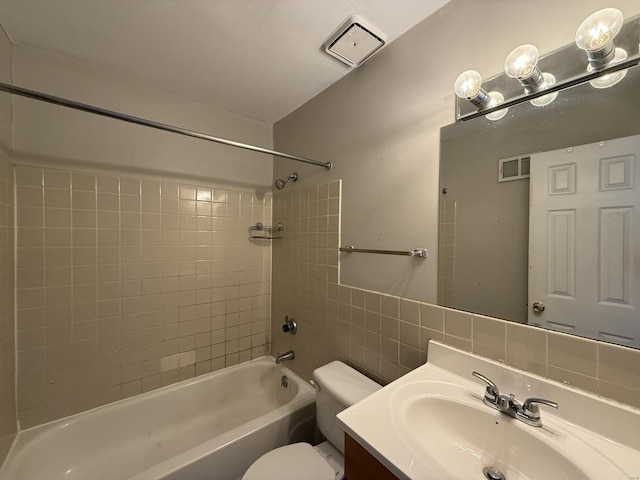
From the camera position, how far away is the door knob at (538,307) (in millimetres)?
807

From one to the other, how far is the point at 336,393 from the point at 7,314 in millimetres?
1580

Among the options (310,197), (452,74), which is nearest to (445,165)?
(452,74)

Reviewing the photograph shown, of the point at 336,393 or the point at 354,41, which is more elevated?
the point at 354,41

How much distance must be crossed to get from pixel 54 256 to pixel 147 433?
1.18 metres

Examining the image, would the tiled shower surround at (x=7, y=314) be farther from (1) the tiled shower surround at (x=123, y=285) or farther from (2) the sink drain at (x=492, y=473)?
(2) the sink drain at (x=492, y=473)

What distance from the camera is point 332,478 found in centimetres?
103

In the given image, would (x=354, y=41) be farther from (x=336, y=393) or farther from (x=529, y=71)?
(x=336, y=393)

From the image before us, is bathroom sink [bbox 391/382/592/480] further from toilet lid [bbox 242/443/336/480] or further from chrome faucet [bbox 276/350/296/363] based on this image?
chrome faucet [bbox 276/350/296/363]

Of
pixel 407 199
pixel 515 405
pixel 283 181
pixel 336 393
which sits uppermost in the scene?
pixel 283 181

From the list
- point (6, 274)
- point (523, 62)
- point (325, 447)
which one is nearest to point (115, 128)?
point (6, 274)

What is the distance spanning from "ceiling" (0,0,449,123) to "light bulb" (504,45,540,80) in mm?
465

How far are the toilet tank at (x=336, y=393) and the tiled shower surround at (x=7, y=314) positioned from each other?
1.43 metres

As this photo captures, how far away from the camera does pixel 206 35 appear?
1174 millimetres

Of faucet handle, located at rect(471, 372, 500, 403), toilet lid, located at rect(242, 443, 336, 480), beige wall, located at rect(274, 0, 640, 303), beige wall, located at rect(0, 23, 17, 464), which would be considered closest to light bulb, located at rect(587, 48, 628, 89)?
beige wall, located at rect(274, 0, 640, 303)
